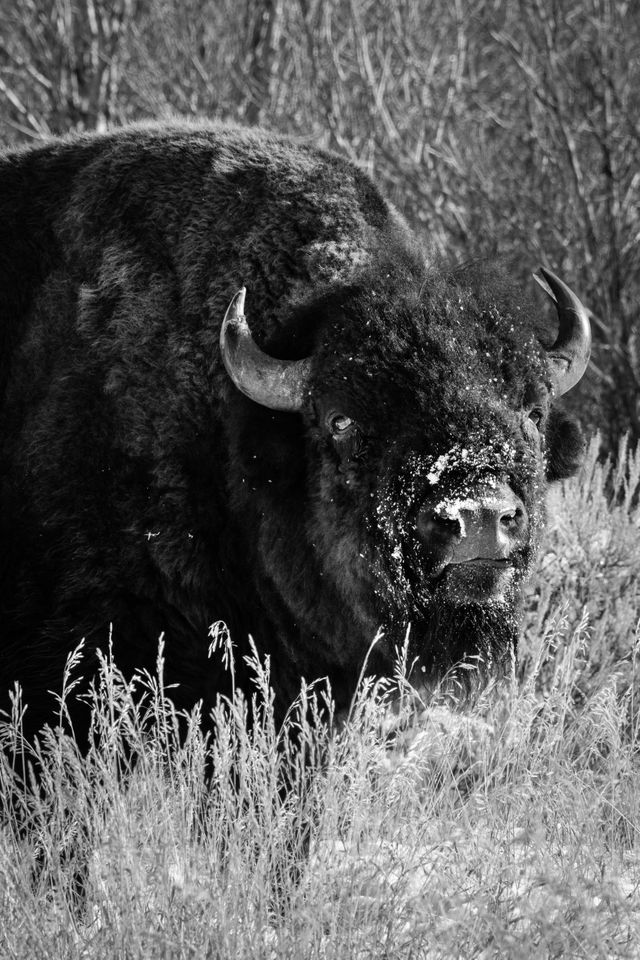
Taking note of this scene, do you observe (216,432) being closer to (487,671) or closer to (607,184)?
(487,671)

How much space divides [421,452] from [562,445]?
102 centimetres

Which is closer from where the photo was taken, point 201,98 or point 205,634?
point 205,634

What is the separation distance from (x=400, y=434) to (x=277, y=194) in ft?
4.33

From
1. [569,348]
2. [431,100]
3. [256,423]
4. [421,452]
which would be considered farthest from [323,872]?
[431,100]

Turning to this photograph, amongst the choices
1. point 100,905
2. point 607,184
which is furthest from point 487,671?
point 607,184

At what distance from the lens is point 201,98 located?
11.1 metres

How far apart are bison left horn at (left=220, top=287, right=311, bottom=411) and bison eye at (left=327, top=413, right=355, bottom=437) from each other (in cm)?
16

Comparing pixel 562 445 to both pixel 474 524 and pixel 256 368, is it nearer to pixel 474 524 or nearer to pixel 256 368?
pixel 474 524

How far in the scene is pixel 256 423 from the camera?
396 centimetres

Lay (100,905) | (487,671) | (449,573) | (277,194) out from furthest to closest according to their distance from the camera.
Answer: (277,194)
(487,671)
(449,573)
(100,905)

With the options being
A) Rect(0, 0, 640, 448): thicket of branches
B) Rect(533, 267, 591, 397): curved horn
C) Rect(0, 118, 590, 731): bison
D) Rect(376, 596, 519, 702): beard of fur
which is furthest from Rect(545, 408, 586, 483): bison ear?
Rect(0, 0, 640, 448): thicket of branches

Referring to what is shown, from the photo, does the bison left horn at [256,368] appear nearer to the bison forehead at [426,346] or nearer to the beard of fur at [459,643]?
the bison forehead at [426,346]

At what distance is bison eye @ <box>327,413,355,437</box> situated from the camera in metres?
3.76

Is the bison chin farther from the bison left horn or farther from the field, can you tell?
the bison left horn
